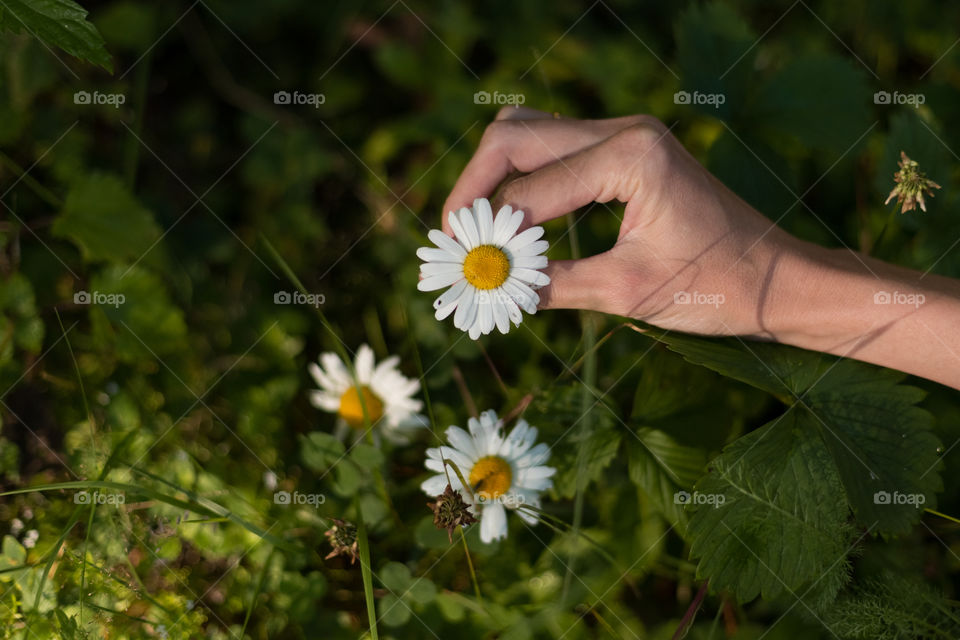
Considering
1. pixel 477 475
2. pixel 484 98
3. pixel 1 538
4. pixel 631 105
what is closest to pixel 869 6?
pixel 631 105

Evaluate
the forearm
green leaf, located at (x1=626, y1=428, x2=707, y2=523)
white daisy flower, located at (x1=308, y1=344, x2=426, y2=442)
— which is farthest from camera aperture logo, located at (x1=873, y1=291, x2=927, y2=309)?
white daisy flower, located at (x1=308, y1=344, x2=426, y2=442)

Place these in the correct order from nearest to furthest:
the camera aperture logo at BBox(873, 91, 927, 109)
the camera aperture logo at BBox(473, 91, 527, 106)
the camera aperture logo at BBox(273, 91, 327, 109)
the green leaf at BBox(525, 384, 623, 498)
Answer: the green leaf at BBox(525, 384, 623, 498) → the camera aperture logo at BBox(873, 91, 927, 109) → the camera aperture logo at BBox(473, 91, 527, 106) → the camera aperture logo at BBox(273, 91, 327, 109)

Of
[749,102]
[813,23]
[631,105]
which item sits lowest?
[749,102]

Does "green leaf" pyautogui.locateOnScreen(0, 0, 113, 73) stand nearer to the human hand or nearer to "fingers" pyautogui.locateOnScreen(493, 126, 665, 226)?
the human hand

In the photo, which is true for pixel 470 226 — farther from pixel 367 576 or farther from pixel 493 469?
pixel 367 576

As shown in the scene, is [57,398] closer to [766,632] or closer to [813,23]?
[766,632]

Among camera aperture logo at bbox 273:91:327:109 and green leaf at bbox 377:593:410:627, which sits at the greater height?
camera aperture logo at bbox 273:91:327:109
